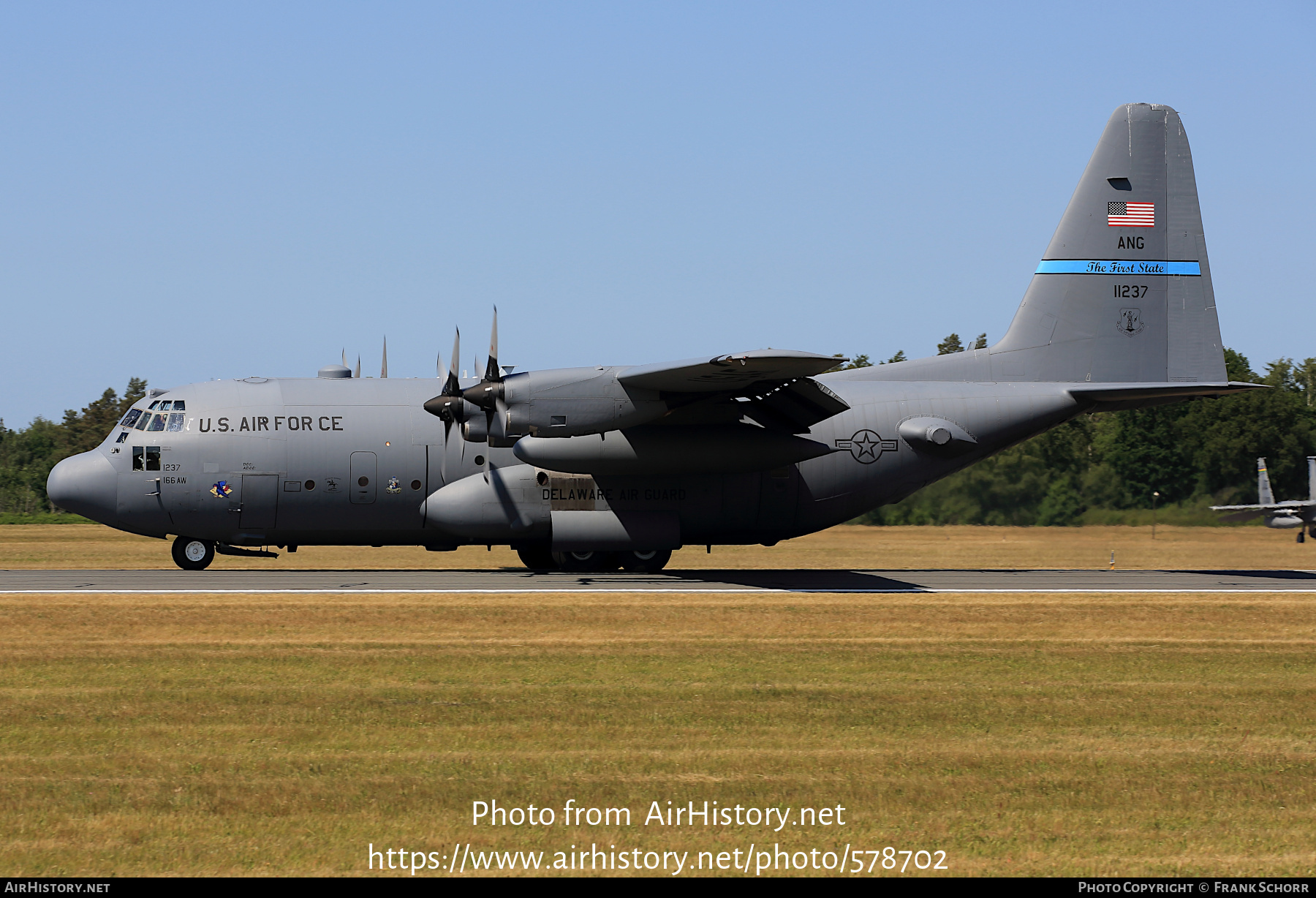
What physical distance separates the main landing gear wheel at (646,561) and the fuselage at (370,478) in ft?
2.24

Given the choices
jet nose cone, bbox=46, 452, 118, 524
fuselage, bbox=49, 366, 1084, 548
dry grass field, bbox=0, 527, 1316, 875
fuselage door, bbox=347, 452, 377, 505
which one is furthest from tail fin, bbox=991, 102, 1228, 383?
jet nose cone, bbox=46, 452, 118, 524

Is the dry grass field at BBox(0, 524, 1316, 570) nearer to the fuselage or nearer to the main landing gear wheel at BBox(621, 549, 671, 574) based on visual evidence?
the main landing gear wheel at BBox(621, 549, 671, 574)

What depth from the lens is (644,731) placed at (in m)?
10.1

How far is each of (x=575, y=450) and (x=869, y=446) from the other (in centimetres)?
639

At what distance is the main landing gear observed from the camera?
24469mm

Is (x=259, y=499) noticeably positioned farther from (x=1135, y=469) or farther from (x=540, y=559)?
(x=1135, y=469)

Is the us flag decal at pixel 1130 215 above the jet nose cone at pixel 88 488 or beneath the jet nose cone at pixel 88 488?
above

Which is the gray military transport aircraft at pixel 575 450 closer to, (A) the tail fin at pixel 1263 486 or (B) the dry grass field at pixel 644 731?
(B) the dry grass field at pixel 644 731

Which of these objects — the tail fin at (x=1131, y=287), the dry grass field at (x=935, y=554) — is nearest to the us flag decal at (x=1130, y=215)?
the tail fin at (x=1131, y=287)

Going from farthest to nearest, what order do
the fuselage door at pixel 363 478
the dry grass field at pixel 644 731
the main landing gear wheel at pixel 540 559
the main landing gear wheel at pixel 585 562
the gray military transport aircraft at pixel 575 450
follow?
the main landing gear wheel at pixel 540 559 < the main landing gear wheel at pixel 585 562 < the fuselage door at pixel 363 478 < the gray military transport aircraft at pixel 575 450 < the dry grass field at pixel 644 731

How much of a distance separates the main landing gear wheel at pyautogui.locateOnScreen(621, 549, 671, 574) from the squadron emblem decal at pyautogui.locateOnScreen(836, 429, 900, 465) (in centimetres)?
450

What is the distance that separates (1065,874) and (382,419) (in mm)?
19520

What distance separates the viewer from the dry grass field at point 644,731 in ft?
23.2
